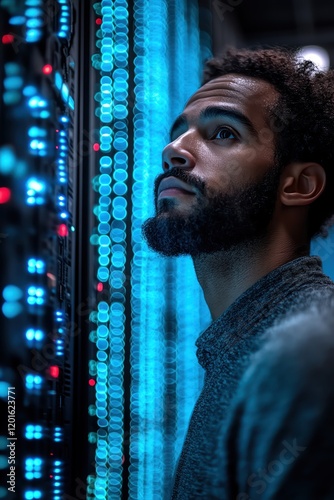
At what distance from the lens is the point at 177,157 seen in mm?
1201

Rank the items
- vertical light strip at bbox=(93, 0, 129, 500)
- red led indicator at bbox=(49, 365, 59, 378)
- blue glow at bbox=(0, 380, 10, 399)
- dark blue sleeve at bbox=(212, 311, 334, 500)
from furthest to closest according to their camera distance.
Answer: vertical light strip at bbox=(93, 0, 129, 500) → red led indicator at bbox=(49, 365, 59, 378) → blue glow at bbox=(0, 380, 10, 399) → dark blue sleeve at bbox=(212, 311, 334, 500)

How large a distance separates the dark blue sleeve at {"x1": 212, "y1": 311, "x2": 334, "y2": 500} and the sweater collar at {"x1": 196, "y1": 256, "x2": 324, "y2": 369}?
533 millimetres

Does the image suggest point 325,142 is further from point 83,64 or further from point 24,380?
point 24,380

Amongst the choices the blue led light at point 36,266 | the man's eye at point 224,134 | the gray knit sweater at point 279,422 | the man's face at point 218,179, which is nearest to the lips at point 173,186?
the man's face at point 218,179

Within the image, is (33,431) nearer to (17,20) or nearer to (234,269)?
(234,269)

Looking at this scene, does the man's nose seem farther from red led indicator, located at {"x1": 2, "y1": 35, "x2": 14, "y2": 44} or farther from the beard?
red led indicator, located at {"x1": 2, "y1": 35, "x2": 14, "y2": 44}

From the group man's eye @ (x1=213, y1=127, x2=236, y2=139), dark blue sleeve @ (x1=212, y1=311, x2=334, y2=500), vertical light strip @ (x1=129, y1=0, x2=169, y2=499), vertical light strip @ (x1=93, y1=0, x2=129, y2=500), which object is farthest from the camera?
vertical light strip @ (x1=129, y1=0, x2=169, y2=499)

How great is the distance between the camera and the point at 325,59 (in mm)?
2832

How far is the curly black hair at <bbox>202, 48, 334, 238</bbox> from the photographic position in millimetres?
1268

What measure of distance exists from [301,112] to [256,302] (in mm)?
462

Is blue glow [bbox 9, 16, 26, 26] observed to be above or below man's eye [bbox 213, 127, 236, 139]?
above

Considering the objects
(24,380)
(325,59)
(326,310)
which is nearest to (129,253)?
(24,380)

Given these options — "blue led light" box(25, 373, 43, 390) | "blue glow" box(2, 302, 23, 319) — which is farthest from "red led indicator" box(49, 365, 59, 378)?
"blue glow" box(2, 302, 23, 319)

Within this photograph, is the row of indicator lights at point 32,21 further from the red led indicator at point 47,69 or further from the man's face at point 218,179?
the man's face at point 218,179
